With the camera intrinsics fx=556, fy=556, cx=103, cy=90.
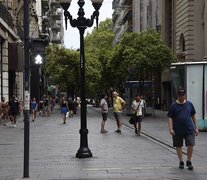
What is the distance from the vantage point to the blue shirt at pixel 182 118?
12008 millimetres

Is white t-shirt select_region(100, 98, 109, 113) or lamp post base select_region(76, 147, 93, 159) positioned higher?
white t-shirt select_region(100, 98, 109, 113)

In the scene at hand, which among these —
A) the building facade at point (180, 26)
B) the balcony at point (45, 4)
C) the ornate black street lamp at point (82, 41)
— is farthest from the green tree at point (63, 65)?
the ornate black street lamp at point (82, 41)

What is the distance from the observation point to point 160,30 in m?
56.3

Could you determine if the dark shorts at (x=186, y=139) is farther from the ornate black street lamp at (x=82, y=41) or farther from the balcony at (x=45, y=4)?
the balcony at (x=45, y=4)

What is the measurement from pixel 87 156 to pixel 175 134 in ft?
9.86

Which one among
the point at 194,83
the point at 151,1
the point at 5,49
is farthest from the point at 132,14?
the point at 194,83

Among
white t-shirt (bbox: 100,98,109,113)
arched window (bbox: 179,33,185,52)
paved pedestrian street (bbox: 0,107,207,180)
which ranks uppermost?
arched window (bbox: 179,33,185,52)

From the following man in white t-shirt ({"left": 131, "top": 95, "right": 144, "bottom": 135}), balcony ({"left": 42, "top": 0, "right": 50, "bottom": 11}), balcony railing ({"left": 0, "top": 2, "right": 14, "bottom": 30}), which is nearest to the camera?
man in white t-shirt ({"left": 131, "top": 95, "right": 144, "bottom": 135})

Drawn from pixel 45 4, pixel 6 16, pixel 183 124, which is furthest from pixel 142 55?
pixel 45 4

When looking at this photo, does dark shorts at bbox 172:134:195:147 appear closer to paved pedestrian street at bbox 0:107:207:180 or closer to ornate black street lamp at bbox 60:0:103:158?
paved pedestrian street at bbox 0:107:207:180

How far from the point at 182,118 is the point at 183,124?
14 cm

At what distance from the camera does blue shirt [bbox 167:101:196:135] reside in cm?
1201

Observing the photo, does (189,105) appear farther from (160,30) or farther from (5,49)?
(160,30)

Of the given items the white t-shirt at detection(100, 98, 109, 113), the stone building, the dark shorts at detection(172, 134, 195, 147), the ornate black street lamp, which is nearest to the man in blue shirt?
the dark shorts at detection(172, 134, 195, 147)
